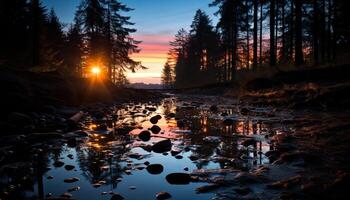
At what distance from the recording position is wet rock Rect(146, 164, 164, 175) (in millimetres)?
4668

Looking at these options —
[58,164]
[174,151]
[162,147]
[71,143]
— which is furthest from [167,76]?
[58,164]

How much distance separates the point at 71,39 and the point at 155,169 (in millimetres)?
51739

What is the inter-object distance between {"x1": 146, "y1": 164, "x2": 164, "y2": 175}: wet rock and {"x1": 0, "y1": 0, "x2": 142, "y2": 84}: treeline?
16475 mm

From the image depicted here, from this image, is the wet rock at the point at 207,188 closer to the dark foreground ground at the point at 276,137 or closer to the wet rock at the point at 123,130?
the dark foreground ground at the point at 276,137

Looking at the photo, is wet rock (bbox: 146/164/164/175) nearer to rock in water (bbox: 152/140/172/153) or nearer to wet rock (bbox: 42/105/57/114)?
rock in water (bbox: 152/140/172/153)

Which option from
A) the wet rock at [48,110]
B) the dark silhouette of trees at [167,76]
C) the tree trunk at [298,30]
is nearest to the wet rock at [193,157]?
the wet rock at [48,110]

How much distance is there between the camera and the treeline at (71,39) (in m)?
26.5

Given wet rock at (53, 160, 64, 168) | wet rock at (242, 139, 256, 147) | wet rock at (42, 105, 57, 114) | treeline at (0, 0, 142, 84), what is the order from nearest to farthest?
wet rock at (53, 160, 64, 168), wet rock at (242, 139, 256, 147), wet rock at (42, 105, 57, 114), treeline at (0, 0, 142, 84)

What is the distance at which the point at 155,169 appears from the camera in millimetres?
4738

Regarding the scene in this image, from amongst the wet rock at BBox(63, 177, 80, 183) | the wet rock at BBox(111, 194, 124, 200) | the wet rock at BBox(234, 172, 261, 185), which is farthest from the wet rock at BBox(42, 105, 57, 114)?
the wet rock at BBox(234, 172, 261, 185)

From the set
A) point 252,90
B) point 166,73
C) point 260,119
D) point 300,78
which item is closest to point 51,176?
point 260,119

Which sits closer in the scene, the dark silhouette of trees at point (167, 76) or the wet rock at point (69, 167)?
the wet rock at point (69, 167)

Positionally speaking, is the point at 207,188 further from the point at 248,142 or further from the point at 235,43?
the point at 235,43

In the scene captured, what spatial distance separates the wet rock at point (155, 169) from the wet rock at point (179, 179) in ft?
1.57
